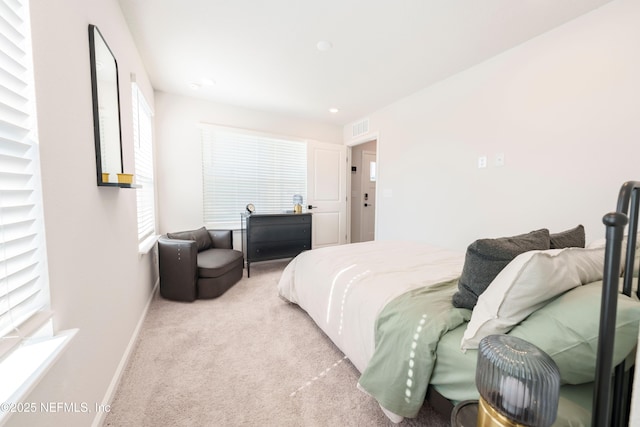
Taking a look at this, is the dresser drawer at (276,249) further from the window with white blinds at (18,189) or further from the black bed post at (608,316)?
the black bed post at (608,316)

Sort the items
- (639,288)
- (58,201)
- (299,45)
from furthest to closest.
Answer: (299,45)
(58,201)
(639,288)

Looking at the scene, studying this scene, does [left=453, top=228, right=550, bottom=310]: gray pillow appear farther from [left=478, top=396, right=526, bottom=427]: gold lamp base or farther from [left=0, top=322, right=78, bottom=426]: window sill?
[left=0, top=322, right=78, bottom=426]: window sill

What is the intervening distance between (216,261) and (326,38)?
2.51 m

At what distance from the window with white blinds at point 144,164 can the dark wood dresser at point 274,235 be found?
3.80 ft

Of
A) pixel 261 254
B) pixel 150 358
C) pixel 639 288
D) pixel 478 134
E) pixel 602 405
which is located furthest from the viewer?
pixel 261 254

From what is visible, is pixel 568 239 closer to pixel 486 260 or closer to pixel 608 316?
pixel 486 260

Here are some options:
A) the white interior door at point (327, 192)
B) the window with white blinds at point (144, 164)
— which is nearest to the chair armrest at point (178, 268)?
the window with white blinds at point (144, 164)

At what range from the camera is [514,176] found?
7.58 feet

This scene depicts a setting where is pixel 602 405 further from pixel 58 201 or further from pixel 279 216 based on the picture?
pixel 279 216

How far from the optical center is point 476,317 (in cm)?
99

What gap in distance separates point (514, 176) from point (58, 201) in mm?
3178

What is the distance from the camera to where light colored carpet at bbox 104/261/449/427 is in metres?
1.28

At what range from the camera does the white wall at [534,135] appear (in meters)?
1.75

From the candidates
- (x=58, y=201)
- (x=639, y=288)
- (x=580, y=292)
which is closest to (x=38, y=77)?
(x=58, y=201)
